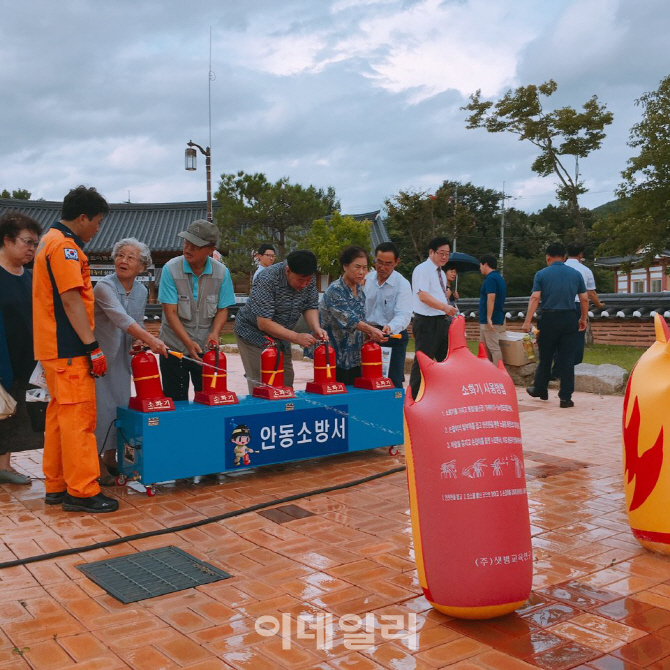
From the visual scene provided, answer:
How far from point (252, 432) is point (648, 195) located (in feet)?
39.6

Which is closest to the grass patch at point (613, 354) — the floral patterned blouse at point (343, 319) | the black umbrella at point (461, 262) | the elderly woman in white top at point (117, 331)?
the black umbrella at point (461, 262)

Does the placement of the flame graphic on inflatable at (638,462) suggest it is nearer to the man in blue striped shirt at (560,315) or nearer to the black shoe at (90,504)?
the black shoe at (90,504)

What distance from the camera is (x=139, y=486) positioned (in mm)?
4883

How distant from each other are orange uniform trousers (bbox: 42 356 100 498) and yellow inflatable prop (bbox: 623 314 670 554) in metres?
3.05

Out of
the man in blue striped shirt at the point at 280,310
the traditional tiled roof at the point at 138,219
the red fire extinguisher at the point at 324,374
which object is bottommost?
the red fire extinguisher at the point at 324,374

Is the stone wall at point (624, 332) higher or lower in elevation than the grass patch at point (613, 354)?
higher

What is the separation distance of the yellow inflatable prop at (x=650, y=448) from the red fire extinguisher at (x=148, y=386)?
9.23ft

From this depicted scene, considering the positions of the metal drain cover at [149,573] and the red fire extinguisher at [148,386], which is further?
the red fire extinguisher at [148,386]

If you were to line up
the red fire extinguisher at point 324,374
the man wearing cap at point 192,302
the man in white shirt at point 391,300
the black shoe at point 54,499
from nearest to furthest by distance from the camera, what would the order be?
the black shoe at point 54,499 → the man wearing cap at point 192,302 → the red fire extinguisher at point 324,374 → the man in white shirt at point 391,300

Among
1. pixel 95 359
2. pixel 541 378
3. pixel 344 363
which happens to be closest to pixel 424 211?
pixel 541 378

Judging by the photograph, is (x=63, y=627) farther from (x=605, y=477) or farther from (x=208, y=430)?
(x=605, y=477)

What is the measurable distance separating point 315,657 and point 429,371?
3.83 feet

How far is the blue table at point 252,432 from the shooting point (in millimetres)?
4543

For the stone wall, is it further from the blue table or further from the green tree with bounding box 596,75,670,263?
the blue table
